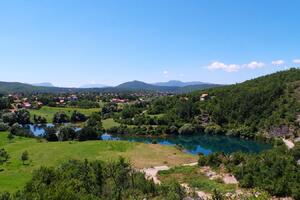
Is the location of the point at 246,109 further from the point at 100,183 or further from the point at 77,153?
the point at 100,183

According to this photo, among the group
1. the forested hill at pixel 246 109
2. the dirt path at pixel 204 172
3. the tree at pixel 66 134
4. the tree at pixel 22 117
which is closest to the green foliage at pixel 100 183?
the dirt path at pixel 204 172

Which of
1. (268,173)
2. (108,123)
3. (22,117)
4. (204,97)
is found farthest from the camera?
(204,97)

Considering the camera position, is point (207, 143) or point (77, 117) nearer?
point (207, 143)

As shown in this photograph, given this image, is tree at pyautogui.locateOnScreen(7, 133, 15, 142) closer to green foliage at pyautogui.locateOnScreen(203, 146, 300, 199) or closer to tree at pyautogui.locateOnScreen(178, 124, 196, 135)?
tree at pyautogui.locateOnScreen(178, 124, 196, 135)

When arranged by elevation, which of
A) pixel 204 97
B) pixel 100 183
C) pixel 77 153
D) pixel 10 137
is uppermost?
pixel 204 97

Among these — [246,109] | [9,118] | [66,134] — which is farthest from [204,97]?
[9,118]

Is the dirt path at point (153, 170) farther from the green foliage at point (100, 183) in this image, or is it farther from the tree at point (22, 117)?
the tree at point (22, 117)
